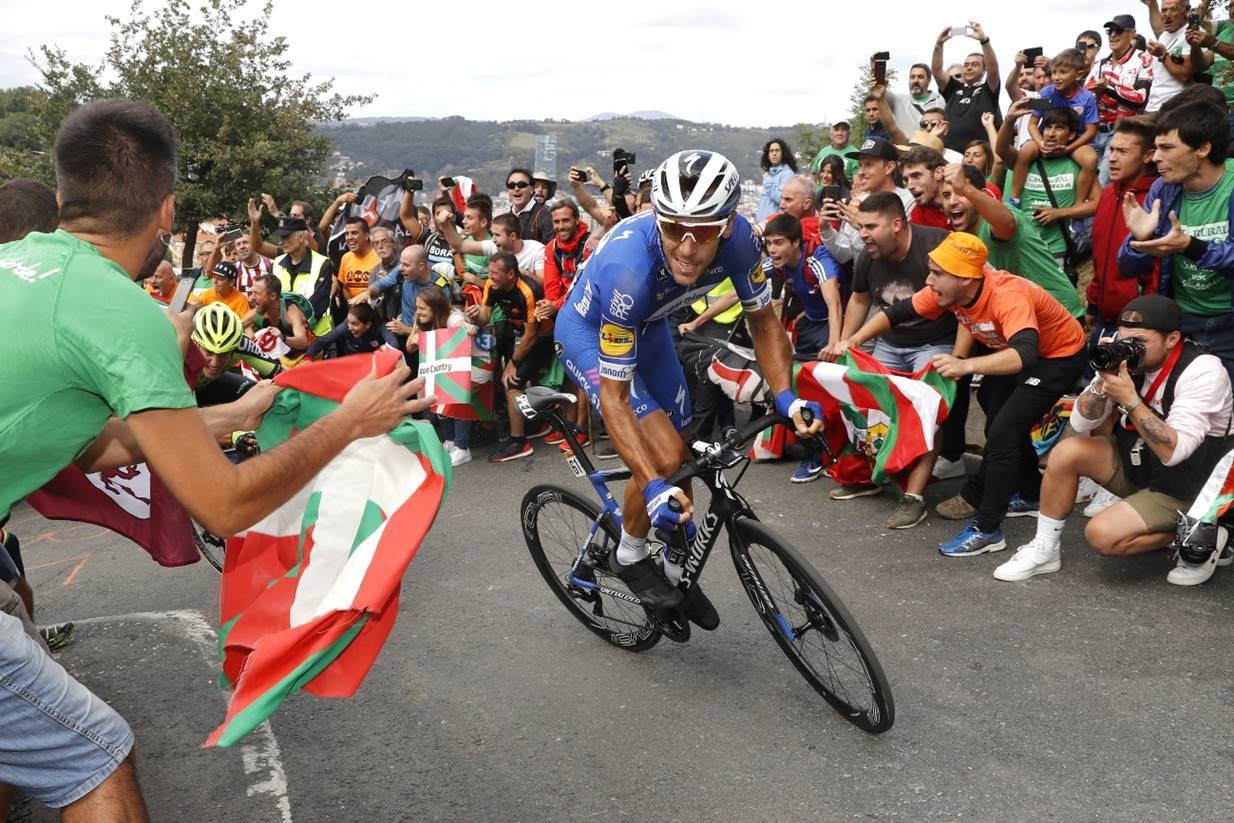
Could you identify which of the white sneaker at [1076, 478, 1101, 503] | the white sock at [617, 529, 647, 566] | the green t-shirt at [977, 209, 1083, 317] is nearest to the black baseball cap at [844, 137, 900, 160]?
the green t-shirt at [977, 209, 1083, 317]

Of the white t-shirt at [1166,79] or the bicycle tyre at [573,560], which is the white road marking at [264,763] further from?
the white t-shirt at [1166,79]

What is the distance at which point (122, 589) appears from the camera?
6.24 meters

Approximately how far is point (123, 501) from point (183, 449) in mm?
2438

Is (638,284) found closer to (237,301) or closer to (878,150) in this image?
(878,150)

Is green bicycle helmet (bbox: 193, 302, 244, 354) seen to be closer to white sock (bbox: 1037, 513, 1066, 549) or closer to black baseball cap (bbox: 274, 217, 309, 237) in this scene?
white sock (bbox: 1037, 513, 1066, 549)

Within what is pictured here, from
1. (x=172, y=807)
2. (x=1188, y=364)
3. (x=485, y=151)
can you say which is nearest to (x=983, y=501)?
(x=1188, y=364)

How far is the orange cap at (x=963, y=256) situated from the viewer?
18.3 ft

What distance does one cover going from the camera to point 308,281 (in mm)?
10523

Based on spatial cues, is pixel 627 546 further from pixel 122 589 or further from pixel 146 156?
pixel 122 589

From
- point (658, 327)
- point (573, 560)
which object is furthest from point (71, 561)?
point (658, 327)

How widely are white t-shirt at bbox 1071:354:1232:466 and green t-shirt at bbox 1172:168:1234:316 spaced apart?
795 millimetres

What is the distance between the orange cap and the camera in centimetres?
558

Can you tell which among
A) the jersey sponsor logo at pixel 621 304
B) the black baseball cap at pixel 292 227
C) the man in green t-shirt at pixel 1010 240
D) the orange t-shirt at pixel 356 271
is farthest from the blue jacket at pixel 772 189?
the jersey sponsor logo at pixel 621 304

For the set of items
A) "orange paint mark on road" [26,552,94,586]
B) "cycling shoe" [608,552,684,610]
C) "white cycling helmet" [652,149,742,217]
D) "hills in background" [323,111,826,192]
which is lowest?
"orange paint mark on road" [26,552,94,586]
